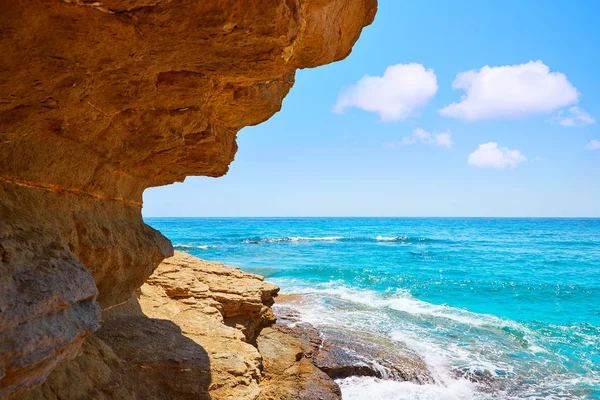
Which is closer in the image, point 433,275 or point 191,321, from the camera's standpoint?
point 191,321

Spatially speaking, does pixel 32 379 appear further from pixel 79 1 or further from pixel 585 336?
pixel 585 336

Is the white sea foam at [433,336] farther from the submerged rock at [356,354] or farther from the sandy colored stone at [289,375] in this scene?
the sandy colored stone at [289,375]

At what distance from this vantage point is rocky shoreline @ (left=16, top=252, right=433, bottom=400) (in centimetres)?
369

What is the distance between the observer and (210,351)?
477 centimetres

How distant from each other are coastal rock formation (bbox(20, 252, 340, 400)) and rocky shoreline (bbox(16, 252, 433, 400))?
0.04 feet

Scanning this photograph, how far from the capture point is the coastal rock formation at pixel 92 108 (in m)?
2.02

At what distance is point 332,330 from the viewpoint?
32.6ft

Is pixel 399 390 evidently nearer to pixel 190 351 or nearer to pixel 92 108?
pixel 190 351

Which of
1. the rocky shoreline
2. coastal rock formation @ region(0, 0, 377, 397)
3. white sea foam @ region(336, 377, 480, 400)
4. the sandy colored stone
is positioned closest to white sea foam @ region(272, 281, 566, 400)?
white sea foam @ region(336, 377, 480, 400)

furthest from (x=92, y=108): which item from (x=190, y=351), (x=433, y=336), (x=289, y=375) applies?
(x=433, y=336)

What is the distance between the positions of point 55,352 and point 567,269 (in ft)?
93.4

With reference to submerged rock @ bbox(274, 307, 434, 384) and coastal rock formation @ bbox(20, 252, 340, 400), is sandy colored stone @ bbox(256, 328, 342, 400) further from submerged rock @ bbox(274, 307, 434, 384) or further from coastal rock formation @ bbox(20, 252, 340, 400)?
submerged rock @ bbox(274, 307, 434, 384)

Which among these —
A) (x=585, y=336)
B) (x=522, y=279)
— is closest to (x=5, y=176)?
(x=585, y=336)

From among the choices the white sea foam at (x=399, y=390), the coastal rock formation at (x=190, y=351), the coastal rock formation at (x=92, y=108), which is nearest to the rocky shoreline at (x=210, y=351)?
the coastal rock formation at (x=190, y=351)
